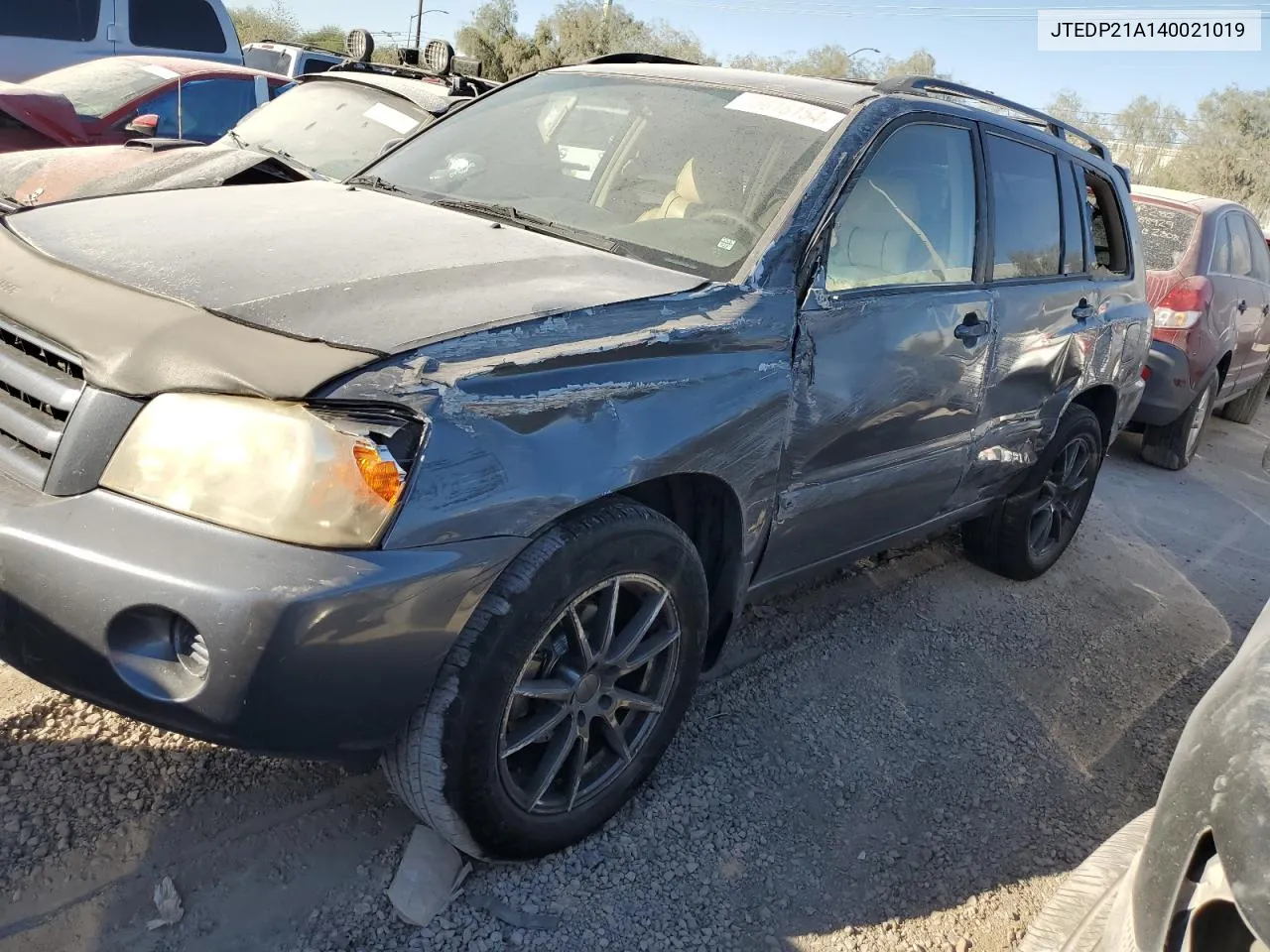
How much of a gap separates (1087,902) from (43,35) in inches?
395

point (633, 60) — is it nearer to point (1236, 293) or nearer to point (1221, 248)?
point (1221, 248)

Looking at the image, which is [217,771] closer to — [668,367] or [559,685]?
[559,685]

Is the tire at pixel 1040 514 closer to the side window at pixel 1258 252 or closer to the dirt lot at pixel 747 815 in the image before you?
the dirt lot at pixel 747 815

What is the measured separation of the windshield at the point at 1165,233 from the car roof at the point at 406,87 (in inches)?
172

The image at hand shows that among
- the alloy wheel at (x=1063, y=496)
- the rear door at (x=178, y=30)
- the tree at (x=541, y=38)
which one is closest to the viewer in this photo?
the alloy wheel at (x=1063, y=496)

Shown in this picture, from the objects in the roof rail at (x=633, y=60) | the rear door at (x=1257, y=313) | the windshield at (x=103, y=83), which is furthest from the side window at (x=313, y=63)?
the rear door at (x=1257, y=313)

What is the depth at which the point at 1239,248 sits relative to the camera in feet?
23.8

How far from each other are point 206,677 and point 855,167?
209 centimetres

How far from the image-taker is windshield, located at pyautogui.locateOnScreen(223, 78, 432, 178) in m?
5.58

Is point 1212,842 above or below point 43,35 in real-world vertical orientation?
below

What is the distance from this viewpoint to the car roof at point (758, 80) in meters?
3.13

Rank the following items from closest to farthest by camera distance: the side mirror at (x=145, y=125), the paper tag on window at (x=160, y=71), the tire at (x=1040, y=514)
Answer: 1. the tire at (x=1040, y=514)
2. the side mirror at (x=145, y=125)
3. the paper tag on window at (x=160, y=71)

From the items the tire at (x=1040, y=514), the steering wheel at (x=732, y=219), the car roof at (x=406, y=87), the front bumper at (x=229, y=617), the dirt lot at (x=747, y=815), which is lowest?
the dirt lot at (x=747, y=815)

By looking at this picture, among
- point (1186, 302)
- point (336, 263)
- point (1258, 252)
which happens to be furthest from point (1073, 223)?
point (1258, 252)
